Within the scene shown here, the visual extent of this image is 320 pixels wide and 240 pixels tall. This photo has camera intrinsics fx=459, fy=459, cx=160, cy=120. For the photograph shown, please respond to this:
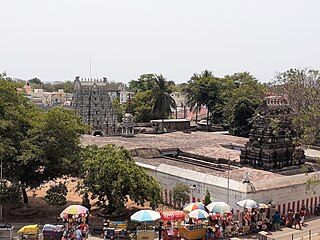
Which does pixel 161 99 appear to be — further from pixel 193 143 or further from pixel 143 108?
pixel 193 143

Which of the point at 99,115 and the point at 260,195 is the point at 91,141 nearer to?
the point at 99,115

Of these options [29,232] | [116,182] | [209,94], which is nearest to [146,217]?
[116,182]

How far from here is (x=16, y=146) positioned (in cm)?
2431

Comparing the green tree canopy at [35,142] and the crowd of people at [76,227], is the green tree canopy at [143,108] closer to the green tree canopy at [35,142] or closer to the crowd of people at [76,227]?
the green tree canopy at [35,142]

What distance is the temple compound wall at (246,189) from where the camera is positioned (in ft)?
81.3

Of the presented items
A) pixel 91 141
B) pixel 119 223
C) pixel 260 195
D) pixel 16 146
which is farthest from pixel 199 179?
pixel 91 141

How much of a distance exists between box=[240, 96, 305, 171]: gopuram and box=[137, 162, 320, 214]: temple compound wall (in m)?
4.89

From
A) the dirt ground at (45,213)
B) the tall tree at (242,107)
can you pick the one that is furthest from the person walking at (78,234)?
the tall tree at (242,107)

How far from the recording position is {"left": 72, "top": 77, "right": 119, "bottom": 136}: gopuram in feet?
193

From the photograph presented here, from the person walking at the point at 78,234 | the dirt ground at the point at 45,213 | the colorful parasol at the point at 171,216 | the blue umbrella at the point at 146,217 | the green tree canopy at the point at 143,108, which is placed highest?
the green tree canopy at the point at 143,108

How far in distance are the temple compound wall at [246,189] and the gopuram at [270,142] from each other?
16.0ft

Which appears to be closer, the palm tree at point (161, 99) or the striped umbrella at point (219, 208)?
the striped umbrella at point (219, 208)

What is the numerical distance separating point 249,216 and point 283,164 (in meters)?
10.6

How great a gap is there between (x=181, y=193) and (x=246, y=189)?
3.95m
